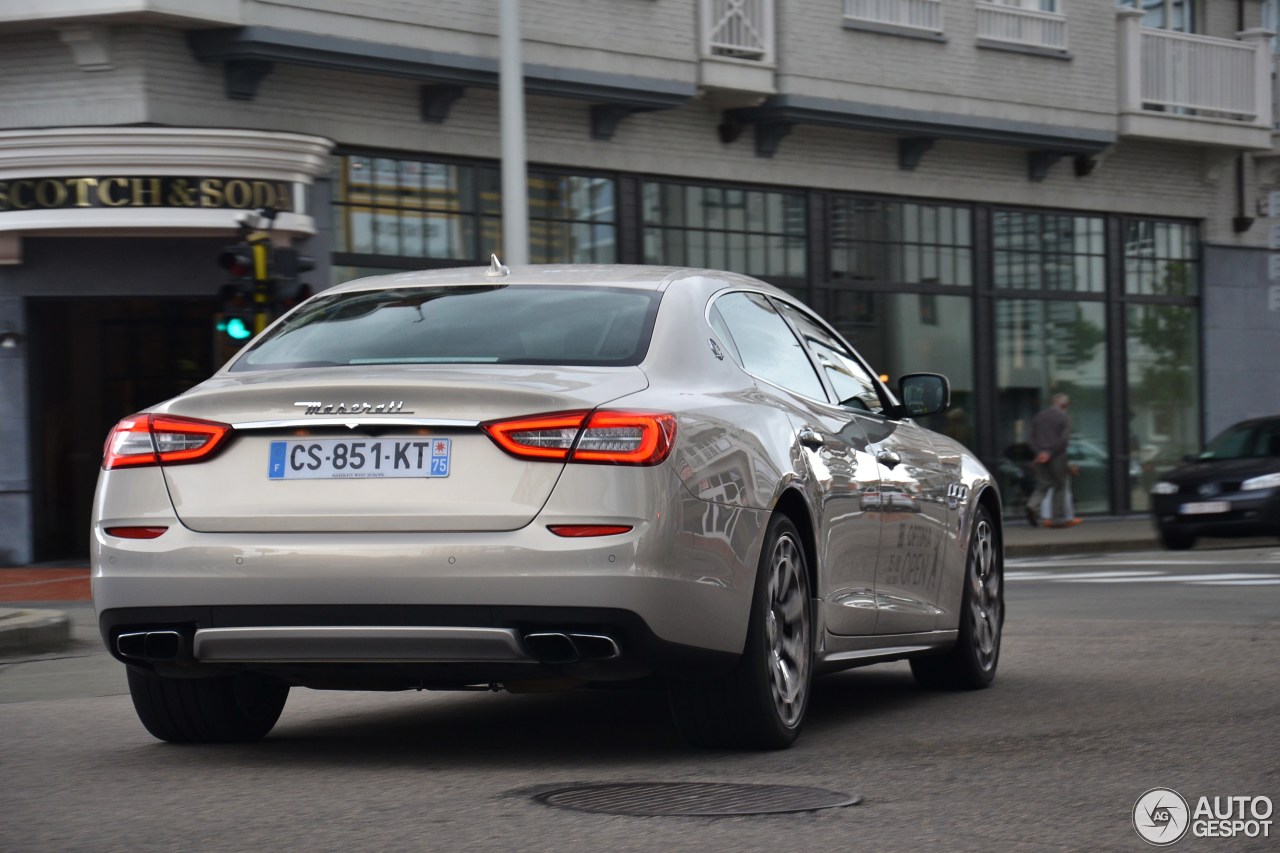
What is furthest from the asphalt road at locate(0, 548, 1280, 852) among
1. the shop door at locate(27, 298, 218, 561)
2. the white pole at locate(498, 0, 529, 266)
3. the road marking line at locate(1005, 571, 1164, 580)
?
the shop door at locate(27, 298, 218, 561)

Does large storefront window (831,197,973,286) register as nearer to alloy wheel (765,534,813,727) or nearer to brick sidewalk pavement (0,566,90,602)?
brick sidewalk pavement (0,566,90,602)

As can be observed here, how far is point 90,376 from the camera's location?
68.9ft

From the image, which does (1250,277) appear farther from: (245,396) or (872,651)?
(245,396)

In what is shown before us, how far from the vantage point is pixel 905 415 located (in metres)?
8.84

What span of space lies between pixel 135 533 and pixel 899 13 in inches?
813

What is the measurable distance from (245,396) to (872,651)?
8.73ft

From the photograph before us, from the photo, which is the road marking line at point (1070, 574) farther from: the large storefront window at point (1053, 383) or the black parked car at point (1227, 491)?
the large storefront window at point (1053, 383)

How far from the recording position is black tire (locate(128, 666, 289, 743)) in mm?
7168

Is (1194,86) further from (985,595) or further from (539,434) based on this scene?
(539,434)

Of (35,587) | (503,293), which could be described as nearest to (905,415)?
(503,293)

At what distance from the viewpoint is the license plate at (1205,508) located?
22578 millimetres

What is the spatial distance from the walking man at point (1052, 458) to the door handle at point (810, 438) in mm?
→ 19949

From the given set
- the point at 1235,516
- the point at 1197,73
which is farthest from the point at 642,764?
the point at 1197,73

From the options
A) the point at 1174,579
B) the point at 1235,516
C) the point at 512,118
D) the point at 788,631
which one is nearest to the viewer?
the point at 788,631
